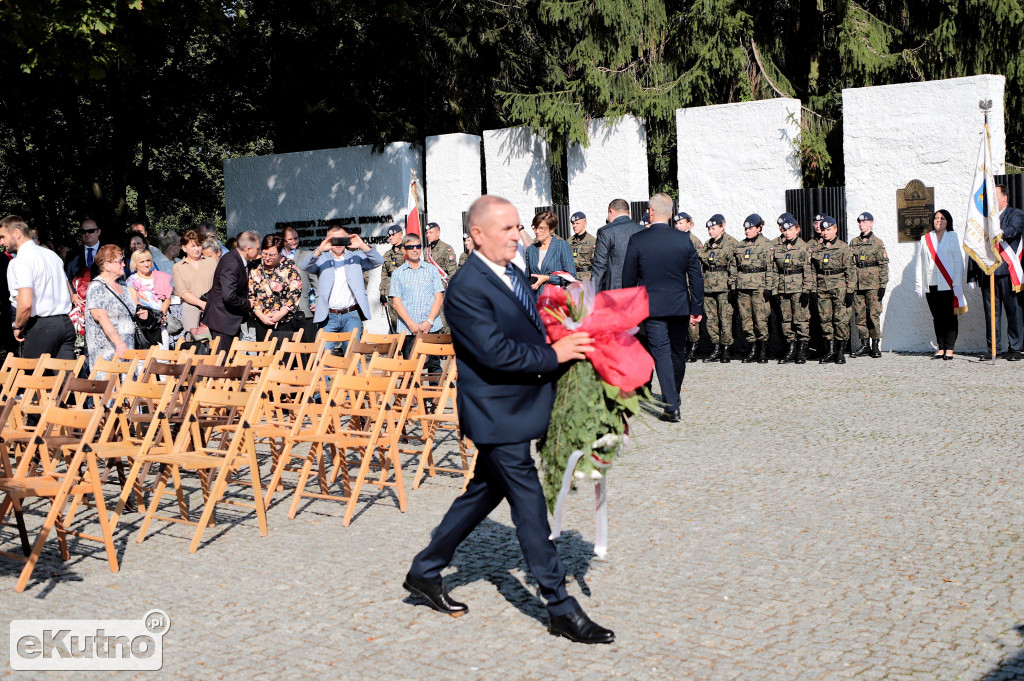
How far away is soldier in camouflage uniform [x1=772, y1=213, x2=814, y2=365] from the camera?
1502 centimetres

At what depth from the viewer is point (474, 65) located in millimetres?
21562

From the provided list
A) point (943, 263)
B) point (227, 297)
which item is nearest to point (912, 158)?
point (943, 263)

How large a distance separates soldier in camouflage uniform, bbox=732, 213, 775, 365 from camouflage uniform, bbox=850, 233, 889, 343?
1.12 meters

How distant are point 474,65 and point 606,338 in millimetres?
17220

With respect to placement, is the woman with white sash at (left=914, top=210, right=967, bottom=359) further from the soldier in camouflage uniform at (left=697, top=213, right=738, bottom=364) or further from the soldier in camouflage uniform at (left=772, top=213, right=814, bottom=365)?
the soldier in camouflage uniform at (left=697, top=213, right=738, bottom=364)

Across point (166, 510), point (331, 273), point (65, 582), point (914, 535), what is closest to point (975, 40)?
point (331, 273)

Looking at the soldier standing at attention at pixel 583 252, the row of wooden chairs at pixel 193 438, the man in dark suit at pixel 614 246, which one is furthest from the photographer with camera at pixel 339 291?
the soldier standing at attention at pixel 583 252

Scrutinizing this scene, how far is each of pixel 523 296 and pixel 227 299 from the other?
703 cm

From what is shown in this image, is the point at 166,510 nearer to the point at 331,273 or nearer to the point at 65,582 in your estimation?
the point at 65,582

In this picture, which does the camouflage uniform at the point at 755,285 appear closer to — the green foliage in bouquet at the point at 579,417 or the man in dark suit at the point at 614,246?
the man in dark suit at the point at 614,246

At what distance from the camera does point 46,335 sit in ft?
33.4

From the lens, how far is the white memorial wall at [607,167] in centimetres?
1734

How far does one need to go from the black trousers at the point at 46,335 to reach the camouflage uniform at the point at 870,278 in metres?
9.68

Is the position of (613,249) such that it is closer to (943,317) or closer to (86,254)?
(943,317)
